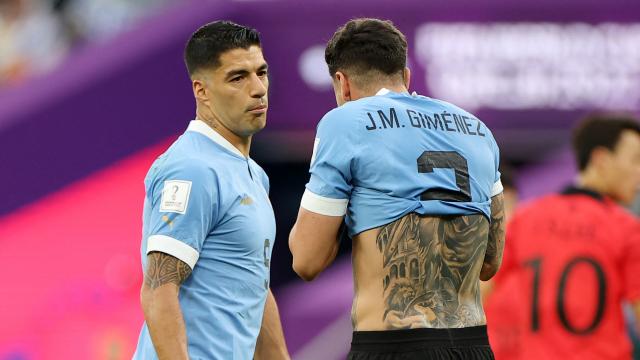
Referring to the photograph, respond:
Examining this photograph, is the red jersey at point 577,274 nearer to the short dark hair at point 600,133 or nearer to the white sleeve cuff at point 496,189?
the short dark hair at point 600,133

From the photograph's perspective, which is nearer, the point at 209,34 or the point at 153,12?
the point at 209,34

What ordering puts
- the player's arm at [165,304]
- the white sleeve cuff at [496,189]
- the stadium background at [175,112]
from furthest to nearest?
the stadium background at [175,112] < the white sleeve cuff at [496,189] < the player's arm at [165,304]

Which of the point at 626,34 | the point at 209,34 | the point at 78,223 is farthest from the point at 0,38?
the point at 209,34

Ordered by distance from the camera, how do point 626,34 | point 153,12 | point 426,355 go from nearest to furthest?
point 426,355, point 626,34, point 153,12

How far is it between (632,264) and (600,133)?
2.80ft

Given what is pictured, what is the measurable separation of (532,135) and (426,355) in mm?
7586

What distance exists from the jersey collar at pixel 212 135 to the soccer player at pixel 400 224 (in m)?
0.42

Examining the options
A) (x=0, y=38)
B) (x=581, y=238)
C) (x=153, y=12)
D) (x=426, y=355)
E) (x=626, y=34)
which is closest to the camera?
(x=426, y=355)

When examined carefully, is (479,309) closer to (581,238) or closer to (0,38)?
(581,238)

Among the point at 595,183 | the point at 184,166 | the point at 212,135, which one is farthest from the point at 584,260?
the point at 184,166

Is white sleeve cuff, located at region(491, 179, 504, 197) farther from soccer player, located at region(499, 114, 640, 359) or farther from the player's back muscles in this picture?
soccer player, located at region(499, 114, 640, 359)

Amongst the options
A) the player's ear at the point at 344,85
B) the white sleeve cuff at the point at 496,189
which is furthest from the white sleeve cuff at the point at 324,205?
the white sleeve cuff at the point at 496,189

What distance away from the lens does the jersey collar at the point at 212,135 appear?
16.3ft

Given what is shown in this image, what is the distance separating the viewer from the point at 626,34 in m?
11.6
